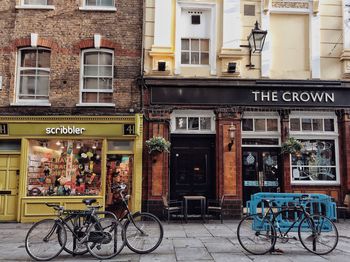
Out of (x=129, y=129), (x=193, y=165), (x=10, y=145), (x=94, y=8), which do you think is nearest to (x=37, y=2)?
(x=94, y=8)

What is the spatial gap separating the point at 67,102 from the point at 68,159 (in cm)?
199

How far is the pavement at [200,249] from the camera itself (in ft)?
24.1

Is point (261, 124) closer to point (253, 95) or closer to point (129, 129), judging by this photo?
point (253, 95)

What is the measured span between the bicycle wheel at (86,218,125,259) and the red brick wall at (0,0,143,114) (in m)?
5.97

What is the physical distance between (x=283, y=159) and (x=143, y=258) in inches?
287

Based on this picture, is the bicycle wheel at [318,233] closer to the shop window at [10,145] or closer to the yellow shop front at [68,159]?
the yellow shop front at [68,159]

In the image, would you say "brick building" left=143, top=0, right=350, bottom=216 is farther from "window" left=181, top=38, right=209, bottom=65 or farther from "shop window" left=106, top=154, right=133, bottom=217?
"shop window" left=106, top=154, right=133, bottom=217

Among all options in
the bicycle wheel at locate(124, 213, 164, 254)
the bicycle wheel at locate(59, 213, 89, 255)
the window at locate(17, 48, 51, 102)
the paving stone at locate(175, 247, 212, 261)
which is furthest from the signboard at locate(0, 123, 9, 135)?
the paving stone at locate(175, 247, 212, 261)

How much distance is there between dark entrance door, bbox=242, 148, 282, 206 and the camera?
13055 mm

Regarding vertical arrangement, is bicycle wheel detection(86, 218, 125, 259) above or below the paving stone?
above

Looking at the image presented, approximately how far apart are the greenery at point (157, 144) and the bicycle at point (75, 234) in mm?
4882

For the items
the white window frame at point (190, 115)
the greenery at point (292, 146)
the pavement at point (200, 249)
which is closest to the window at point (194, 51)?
the white window frame at point (190, 115)

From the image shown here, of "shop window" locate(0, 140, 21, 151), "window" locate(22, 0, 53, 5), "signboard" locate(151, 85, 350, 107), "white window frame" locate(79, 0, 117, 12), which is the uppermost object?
"window" locate(22, 0, 53, 5)

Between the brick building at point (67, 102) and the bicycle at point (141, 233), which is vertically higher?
the brick building at point (67, 102)
